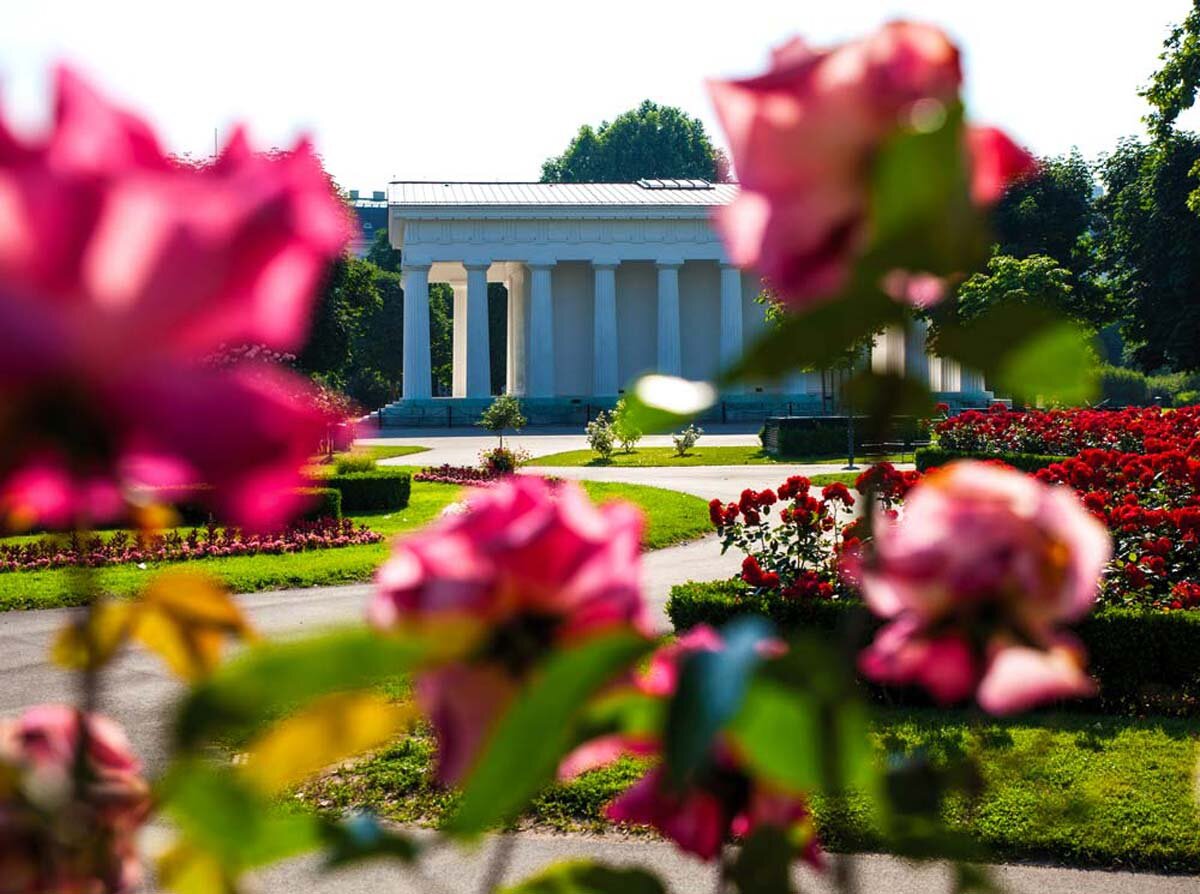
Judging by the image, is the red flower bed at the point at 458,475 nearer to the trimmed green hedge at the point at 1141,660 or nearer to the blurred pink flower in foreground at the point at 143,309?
the trimmed green hedge at the point at 1141,660

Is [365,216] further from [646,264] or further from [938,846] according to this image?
[938,846]

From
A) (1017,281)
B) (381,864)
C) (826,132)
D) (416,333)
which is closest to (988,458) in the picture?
(381,864)

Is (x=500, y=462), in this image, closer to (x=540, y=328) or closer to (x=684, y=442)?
(x=684, y=442)

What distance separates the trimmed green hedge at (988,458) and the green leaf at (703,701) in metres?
13.8

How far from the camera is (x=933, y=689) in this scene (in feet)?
2.13

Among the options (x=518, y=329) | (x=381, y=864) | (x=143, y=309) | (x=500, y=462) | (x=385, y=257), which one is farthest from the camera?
(x=385, y=257)

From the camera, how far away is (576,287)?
49844 millimetres

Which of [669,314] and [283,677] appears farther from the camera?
[669,314]

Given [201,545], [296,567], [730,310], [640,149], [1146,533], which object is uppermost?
[640,149]

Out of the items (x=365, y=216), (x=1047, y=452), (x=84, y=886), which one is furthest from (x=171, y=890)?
Result: (x=365, y=216)

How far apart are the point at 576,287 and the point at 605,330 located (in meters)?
2.68

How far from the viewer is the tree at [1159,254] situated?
35.4 meters

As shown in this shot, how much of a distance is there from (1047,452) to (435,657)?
718 inches

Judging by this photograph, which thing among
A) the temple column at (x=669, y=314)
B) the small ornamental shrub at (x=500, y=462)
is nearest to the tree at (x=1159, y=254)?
the temple column at (x=669, y=314)
